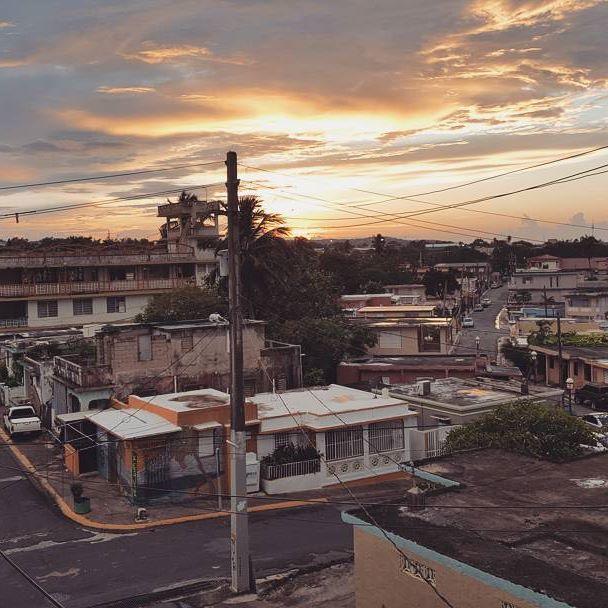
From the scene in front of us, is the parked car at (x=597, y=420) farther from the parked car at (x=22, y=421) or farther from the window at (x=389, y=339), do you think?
the parked car at (x=22, y=421)

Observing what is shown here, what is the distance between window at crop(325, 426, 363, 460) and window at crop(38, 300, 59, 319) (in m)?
33.3

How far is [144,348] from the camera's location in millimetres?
28812

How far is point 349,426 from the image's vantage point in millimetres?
23938

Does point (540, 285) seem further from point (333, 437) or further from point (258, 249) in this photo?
point (333, 437)

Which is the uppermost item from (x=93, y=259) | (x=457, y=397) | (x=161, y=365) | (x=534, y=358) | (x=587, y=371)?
(x=93, y=259)

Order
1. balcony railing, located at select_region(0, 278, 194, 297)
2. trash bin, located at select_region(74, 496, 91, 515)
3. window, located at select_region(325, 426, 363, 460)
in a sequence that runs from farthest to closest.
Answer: balcony railing, located at select_region(0, 278, 194, 297) < window, located at select_region(325, 426, 363, 460) < trash bin, located at select_region(74, 496, 91, 515)

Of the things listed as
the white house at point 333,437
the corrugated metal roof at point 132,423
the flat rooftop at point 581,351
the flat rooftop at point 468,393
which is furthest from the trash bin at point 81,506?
the flat rooftop at point 581,351

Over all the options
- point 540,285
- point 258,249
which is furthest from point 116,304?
point 540,285

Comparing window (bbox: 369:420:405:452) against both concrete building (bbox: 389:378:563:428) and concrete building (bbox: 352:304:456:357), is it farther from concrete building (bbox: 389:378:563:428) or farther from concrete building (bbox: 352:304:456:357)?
concrete building (bbox: 352:304:456:357)

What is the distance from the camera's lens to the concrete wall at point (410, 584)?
386 inches

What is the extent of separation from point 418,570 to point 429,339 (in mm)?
37948

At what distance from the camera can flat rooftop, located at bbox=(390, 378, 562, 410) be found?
2745 cm

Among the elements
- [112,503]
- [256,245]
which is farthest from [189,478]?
[256,245]

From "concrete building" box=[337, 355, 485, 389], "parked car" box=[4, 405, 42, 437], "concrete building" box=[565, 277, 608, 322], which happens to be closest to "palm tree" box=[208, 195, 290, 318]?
"concrete building" box=[337, 355, 485, 389]
